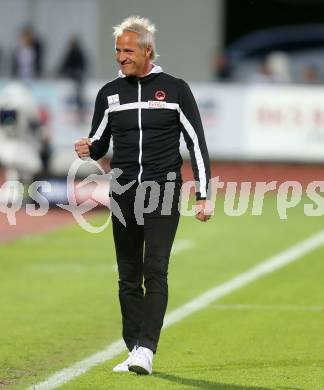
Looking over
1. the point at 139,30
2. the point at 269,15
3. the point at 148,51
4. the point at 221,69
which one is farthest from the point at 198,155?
the point at 269,15

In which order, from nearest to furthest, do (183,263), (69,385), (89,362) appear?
(69,385), (89,362), (183,263)

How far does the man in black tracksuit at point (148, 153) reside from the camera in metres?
8.42

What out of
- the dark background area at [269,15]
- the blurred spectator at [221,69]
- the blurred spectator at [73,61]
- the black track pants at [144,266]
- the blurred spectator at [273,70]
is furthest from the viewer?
the dark background area at [269,15]

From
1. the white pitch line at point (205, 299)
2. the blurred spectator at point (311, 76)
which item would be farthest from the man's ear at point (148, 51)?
the blurred spectator at point (311, 76)

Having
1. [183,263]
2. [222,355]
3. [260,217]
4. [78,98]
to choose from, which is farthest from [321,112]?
[222,355]

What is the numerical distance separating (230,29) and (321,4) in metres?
2.23

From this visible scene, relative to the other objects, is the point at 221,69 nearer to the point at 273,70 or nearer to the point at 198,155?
the point at 273,70

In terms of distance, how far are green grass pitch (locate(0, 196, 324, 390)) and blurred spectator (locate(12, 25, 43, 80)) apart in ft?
40.7

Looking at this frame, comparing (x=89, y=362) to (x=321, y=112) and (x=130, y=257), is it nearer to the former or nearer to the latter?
(x=130, y=257)

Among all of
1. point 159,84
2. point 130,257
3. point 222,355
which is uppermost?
point 159,84

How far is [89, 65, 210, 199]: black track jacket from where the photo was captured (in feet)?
27.8

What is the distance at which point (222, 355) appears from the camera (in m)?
9.39

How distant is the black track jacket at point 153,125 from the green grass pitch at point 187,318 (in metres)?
1.21

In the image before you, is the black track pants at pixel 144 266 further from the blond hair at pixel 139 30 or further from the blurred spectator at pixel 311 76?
the blurred spectator at pixel 311 76
